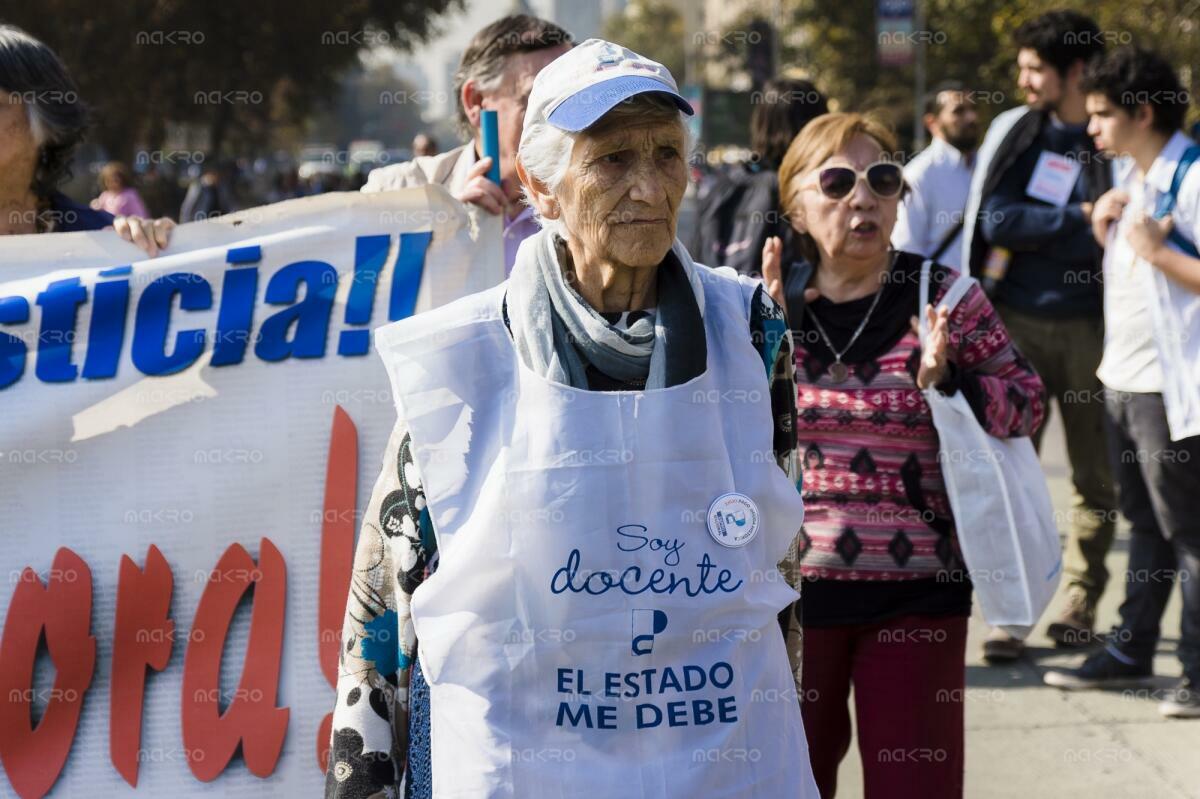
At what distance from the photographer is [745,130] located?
32312mm

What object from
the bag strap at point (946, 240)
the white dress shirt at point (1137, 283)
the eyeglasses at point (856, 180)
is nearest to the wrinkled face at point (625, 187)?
the eyeglasses at point (856, 180)

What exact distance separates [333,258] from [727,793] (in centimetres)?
177

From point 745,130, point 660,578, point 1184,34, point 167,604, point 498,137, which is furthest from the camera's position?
point 745,130

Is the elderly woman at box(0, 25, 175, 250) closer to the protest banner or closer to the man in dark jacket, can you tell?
the protest banner

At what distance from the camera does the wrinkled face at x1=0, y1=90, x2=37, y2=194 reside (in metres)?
3.52

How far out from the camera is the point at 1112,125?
5.18m

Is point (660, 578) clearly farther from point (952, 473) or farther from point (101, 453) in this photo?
point (101, 453)

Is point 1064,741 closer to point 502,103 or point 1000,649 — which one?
point 1000,649

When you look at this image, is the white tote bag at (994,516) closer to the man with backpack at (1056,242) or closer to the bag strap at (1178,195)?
the bag strap at (1178,195)

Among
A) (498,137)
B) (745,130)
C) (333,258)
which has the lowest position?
(333,258)

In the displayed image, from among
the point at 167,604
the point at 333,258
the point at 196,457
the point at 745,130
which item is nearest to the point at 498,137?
the point at 333,258

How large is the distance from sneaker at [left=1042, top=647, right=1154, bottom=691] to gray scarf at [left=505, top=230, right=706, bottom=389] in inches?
146

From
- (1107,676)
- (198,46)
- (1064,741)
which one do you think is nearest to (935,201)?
(1107,676)

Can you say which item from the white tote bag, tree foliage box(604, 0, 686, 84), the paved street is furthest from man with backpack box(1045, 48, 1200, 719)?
tree foliage box(604, 0, 686, 84)
